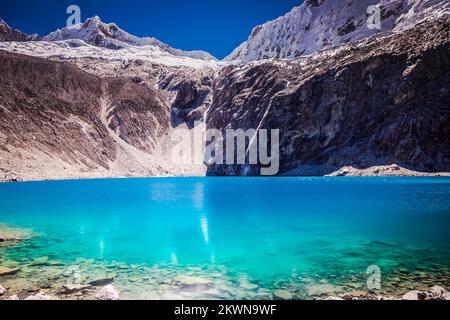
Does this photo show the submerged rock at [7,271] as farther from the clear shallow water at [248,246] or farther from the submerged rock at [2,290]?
the submerged rock at [2,290]

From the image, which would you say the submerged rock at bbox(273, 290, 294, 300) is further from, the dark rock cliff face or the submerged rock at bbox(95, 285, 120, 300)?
the dark rock cliff face

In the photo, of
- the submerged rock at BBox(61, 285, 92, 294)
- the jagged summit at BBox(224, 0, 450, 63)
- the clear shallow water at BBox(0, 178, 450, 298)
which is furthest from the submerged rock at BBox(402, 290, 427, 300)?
the jagged summit at BBox(224, 0, 450, 63)

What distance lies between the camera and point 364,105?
7862 cm

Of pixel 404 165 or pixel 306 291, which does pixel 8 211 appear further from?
pixel 404 165

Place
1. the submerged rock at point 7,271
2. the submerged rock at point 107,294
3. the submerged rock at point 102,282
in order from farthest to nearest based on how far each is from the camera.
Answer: the submerged rock at point 7,271, the submerged rock at point 102,282, the submerged rock at point 107,294

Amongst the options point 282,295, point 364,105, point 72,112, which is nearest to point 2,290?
point 282,295

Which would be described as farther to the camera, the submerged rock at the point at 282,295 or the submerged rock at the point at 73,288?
the submerged rock at the point at 73,288

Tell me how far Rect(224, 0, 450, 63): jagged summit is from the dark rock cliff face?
46.5ft

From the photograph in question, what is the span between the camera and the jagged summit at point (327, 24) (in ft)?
303

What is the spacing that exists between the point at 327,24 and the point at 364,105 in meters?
55.8

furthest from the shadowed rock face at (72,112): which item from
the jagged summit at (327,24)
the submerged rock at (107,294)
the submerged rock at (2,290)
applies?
the submerged rock at (107,294)

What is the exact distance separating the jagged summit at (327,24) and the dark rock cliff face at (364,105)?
14171mm

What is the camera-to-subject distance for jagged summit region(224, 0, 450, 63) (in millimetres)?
92438
